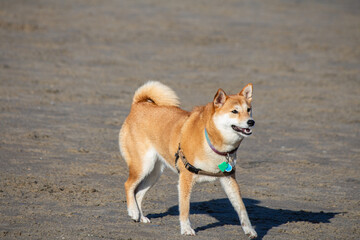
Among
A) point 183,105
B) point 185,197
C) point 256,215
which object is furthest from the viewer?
point 183,105

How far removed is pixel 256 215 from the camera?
646cm

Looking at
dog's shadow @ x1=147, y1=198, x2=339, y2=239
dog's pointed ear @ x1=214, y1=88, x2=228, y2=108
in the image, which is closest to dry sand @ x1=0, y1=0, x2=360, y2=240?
dog's shadow @ x1=147, y1=198, x2=339, y2=239

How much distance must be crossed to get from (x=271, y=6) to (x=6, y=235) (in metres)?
18.8

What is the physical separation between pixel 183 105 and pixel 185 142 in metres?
5.99

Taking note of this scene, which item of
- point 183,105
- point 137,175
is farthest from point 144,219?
point 183,105

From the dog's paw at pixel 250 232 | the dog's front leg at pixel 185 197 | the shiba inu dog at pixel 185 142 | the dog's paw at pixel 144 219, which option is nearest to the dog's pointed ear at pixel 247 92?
the shiba inu dog at pixel 185 142

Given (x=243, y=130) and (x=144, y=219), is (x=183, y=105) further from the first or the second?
(x=243, y=130)

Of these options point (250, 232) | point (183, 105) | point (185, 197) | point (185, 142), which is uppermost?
point (185, 142)

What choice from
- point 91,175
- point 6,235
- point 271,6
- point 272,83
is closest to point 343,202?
point 91,175

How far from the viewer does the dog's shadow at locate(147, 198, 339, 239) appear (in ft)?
20.3

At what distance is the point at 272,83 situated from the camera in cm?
1352

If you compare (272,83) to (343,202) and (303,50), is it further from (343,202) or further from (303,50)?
(343,202)

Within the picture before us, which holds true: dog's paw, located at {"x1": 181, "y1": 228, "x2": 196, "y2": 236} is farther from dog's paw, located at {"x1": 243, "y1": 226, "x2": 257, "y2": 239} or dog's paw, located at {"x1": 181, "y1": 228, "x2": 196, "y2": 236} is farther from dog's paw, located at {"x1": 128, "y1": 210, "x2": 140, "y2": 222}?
dog's paw, located at {"x1": 128, "y1": 210, "x2": 140, "y2": 222}

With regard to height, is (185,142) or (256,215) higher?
(185,142)
